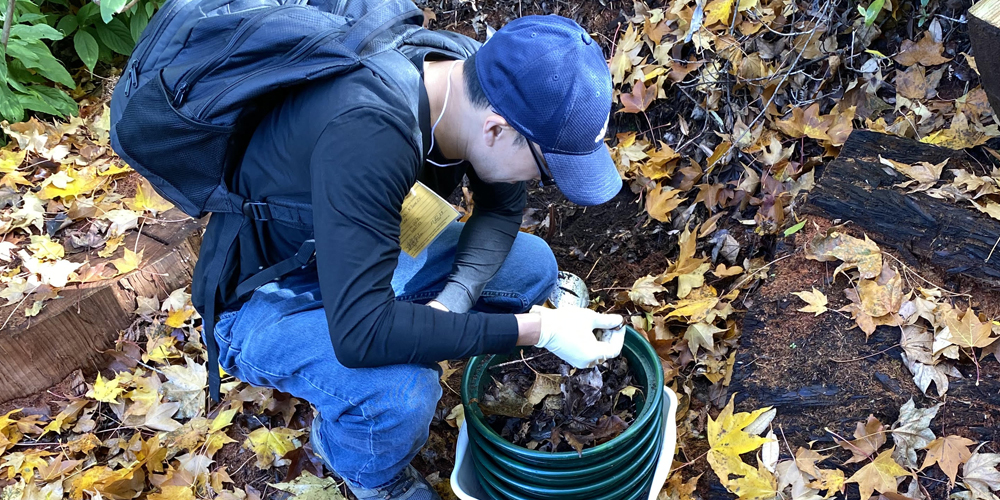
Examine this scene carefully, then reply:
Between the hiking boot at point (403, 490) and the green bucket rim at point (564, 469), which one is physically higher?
the green bucket rim at point (564, 469)

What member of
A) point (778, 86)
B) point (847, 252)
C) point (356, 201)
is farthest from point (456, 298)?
point (778, 86)

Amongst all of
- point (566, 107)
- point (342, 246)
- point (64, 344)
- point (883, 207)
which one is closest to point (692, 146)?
point (883, 207)

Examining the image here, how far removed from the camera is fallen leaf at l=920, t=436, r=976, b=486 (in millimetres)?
1584

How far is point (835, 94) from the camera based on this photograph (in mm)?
2467

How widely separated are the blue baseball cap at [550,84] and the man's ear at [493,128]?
0.02 meters

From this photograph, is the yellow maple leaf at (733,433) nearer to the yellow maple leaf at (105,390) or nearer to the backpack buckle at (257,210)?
the backpack buckle at (257,210)

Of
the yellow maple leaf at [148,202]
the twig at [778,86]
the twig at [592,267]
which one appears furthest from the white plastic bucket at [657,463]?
the yellow maple leaf at [148,202]

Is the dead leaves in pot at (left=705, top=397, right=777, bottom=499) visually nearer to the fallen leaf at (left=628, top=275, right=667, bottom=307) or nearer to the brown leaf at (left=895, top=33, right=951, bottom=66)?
the fallen leaf at (left=628, top=275, right=667, bottom=307)

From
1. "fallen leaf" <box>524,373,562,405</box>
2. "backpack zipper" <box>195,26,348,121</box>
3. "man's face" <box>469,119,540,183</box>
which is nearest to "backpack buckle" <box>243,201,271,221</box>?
"backpack zipper" <box>195,26,348,121</box>

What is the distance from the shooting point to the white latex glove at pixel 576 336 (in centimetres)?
176

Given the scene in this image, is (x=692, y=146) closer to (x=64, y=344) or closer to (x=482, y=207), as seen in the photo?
(x=482, y=207)

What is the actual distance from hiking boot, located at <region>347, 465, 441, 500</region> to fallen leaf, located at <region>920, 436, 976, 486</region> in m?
1.28

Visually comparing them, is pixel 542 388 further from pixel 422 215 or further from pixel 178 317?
pixel 178 317

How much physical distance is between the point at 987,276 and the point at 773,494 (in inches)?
31.1
